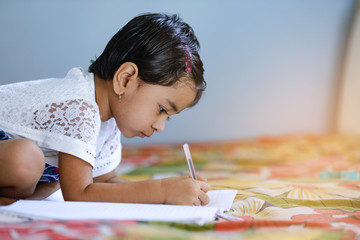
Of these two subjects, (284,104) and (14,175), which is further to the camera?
(284,104)

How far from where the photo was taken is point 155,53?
923 millimetres

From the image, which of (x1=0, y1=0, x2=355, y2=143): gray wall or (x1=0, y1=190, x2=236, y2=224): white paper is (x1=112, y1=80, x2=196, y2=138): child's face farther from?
(x1=0, y1=0, x2=355, y2=143): gray wall

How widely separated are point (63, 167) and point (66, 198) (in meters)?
0.06

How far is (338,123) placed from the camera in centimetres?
230

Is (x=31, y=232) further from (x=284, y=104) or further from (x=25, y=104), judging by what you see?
(x=284, y=104)

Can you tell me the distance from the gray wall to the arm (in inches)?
58.2

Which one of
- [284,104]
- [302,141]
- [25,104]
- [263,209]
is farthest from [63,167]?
[284,104]

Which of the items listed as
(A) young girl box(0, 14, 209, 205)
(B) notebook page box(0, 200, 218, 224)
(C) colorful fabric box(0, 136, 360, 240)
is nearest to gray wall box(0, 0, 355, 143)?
(C) colorful fabric box(0, 136, 360, 240)

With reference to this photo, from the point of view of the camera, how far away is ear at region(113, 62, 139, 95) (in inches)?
36.4

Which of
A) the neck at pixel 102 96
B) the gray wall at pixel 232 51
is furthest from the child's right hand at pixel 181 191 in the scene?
the gray wall at pixel 232 51

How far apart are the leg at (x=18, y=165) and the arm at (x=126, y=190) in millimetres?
56

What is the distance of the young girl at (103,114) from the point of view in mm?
778

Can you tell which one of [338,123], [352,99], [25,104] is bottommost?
[25,104]

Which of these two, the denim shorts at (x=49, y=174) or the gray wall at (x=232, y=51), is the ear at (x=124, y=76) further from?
the gray wall at (x=232, y=51)
